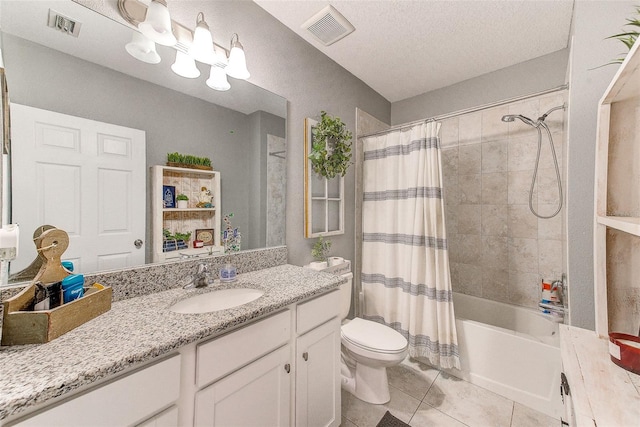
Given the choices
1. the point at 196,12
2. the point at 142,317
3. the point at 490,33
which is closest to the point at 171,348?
the point at 142,317

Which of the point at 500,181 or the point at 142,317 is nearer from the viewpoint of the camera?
the point at 142,317

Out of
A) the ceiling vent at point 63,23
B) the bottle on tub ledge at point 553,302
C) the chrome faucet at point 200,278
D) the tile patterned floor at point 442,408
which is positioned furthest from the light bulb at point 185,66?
the bottle on tub ledge at point 553,302

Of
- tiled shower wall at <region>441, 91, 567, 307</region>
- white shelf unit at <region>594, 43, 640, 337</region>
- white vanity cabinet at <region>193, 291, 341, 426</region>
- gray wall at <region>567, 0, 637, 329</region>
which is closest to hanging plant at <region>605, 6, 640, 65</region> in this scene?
gray wall at <region>567, 0, 637, 329</region>

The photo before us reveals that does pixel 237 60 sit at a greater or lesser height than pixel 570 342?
greater

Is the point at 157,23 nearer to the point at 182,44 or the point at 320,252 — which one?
the point at 182,44

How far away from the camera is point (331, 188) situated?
217cm

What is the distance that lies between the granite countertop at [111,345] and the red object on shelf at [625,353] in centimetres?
102

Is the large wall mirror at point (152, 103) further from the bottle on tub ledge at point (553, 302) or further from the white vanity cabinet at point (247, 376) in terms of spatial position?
the bottle on tub ledge at point (553, 302)

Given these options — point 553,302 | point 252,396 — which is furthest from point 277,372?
point 553,302

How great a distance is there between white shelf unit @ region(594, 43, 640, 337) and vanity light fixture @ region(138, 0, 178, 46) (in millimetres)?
1707

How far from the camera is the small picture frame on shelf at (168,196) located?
121 centimetres

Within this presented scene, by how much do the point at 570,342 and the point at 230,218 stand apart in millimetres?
1582

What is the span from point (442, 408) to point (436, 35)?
257cm

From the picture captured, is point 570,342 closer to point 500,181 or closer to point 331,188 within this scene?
point 331,188
